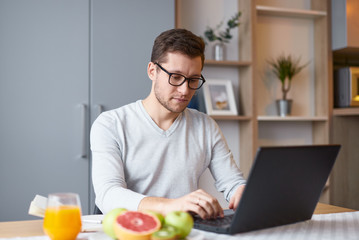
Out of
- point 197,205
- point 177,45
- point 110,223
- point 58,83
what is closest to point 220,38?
A: point 58,83

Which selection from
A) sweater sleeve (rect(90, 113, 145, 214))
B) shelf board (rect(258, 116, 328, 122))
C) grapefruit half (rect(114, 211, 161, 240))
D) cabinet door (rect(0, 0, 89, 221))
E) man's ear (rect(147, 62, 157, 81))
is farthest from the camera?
shelf board (rect(258, 116, 328, 122))

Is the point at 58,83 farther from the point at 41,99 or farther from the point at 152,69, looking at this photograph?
the point at 152,69

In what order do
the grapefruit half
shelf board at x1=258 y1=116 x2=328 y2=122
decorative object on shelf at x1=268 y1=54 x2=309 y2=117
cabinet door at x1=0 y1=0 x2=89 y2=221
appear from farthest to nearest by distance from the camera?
decorative object on shelf at x1=268 y1=54 x2=309 y2=117 < shelf board at x1=258 y1=116 x2=328 y2=122 < cabinet door at x1=0 y1=0 x2=89 y2=221 < the grapefruit half

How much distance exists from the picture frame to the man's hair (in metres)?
1.27

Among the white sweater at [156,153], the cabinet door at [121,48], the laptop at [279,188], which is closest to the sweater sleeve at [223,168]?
the white sweater at [156,153]

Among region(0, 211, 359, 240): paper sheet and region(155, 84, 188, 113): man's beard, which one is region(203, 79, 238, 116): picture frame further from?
region(0, 211, 359, 240): paper sheet

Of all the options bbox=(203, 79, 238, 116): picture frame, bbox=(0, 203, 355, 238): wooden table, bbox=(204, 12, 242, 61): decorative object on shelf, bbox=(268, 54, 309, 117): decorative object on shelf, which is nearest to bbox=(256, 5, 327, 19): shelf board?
bbox=(204, 12, 242, 61): decorative object on shelf

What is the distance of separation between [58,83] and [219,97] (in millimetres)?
1132

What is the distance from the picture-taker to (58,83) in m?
2.48

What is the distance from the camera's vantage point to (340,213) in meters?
1.44

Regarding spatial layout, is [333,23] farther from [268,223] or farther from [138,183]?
[268,223]

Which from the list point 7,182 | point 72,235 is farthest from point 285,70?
point 72,235

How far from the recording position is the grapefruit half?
0.89m

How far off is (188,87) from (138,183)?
425 millimetres
